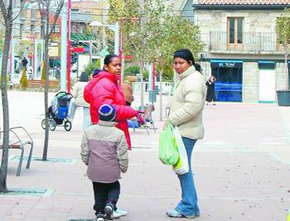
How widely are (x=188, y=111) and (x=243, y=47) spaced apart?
39183 mm

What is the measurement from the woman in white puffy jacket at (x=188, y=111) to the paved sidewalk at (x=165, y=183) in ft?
0.85

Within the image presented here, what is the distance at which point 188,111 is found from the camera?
758cm

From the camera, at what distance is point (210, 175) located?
1154cm

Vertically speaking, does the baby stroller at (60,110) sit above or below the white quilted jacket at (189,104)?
below

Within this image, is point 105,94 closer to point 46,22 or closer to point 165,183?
point 165,183

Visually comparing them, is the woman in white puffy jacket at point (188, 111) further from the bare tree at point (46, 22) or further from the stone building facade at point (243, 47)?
the stone building facade at point (243, 47)

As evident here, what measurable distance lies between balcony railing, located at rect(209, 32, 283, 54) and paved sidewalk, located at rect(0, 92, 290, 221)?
1096 inches

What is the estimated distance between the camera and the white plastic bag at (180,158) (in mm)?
7570

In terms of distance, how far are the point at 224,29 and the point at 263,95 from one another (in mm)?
4757

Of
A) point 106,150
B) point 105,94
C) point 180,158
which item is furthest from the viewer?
point 105,94

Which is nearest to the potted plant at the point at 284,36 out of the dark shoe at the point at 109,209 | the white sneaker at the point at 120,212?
the white sneaker at the point at 120,212

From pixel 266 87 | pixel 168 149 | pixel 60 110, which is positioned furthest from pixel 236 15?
pixel 168 149

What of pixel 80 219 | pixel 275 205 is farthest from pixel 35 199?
pixel 275 205

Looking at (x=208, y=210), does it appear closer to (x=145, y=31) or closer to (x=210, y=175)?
(x=210, y=175)
